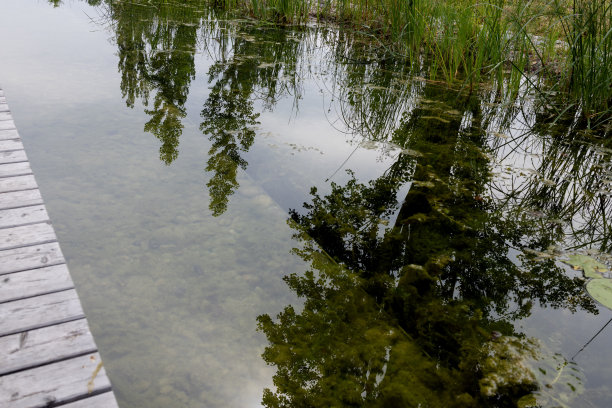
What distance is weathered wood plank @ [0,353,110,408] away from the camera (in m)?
0.96

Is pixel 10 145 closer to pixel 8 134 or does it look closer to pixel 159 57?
pixel 8 134

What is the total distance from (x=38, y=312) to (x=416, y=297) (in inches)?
47.2

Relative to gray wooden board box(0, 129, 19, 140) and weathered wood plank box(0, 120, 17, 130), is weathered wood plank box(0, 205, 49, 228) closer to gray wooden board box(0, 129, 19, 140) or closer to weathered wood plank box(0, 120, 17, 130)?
gray wooden board box(0, 129, 19, 140)

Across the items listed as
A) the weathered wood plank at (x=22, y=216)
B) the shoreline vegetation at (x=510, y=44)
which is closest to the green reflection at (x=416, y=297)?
the weathered wood plank at (x=22, y=216)

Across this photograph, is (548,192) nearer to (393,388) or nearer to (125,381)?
(393,388)

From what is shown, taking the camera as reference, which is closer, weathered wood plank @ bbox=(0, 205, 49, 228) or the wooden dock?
the wooden dock

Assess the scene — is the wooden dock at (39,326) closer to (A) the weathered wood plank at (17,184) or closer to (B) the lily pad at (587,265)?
(A) the weathered wood plank at (17,184)

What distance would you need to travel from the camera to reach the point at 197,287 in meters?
1.52

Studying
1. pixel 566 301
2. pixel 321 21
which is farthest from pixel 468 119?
pixel 321 21

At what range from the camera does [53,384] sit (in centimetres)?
100

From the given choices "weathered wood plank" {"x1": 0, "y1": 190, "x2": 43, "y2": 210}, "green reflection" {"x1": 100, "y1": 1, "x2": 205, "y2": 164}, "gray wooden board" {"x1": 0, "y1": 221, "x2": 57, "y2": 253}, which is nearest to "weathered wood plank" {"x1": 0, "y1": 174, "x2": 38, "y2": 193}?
"weathered wood plank" {"x1": 0, "y1": 190, "x2": 43, "y2": 210}

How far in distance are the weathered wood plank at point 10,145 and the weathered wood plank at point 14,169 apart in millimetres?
154

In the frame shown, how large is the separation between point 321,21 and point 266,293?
19.1 ft

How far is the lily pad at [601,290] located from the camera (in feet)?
5.64
